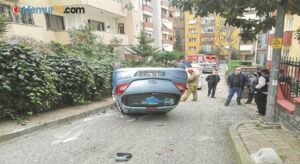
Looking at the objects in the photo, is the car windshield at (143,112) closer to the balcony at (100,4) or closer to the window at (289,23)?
the balcony at (100,4)

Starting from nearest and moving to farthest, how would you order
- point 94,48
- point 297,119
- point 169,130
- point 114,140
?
point 297,119, point 114,140, point 169,130, point 94,48

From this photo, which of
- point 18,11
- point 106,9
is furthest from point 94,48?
point 106,9

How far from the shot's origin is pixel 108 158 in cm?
344

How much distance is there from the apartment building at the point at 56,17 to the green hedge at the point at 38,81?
6.23 meters

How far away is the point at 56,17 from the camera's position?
57.1 ft

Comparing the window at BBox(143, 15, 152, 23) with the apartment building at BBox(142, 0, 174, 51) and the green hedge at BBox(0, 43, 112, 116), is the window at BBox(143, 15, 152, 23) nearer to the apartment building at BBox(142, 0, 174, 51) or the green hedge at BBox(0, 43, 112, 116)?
the apartment building at BBox(142, 0, 174, 51)

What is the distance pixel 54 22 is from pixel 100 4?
4.12 m

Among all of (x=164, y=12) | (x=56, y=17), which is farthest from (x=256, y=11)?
(x=164, y=12)

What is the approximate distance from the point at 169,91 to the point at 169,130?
958 mm

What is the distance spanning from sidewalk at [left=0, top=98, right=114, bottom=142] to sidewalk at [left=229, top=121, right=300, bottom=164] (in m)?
4.08

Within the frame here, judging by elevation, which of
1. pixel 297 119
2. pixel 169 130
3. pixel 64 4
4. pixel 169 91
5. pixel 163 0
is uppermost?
pixel 163 0

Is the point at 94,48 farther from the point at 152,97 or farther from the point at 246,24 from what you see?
the point at 246,24

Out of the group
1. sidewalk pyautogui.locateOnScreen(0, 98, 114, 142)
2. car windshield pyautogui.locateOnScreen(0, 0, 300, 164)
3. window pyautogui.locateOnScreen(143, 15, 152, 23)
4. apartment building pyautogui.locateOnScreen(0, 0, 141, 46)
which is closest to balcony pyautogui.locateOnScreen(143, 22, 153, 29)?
window pyautogui.locateOnScreen(143, 15, 152, 23)

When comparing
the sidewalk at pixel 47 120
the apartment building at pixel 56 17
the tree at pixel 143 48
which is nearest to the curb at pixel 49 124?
the sidewalk at pixel 47 120
